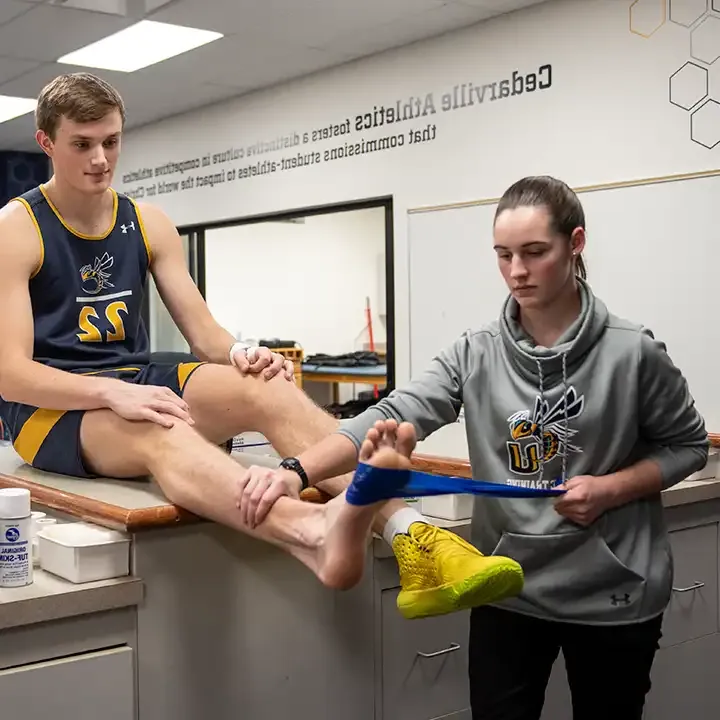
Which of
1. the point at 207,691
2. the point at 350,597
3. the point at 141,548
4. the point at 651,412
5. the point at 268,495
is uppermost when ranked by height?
the point at 651,412

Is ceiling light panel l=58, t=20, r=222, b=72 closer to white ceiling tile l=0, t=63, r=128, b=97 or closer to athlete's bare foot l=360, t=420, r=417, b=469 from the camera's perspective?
white ceiling tile l=0, t=63, r=128, b=97

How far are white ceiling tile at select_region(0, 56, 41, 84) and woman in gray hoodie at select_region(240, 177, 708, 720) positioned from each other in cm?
448

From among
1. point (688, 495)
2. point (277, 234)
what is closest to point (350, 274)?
point (277, 234)

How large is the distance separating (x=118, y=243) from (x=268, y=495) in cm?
90

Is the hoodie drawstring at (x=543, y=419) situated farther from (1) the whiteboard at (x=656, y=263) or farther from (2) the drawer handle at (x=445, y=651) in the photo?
(1) the whiteboard at (x=656, y=263)

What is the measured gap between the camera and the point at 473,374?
5.16 ft

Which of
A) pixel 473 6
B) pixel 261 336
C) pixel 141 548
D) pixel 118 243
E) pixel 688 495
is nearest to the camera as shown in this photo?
pixel 141 548

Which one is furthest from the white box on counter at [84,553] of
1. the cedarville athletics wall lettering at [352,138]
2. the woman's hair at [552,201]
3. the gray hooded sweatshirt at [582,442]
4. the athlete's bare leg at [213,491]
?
the cedarville athletics wall lettering at [352,138]

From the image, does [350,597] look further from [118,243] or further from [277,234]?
[277,234]

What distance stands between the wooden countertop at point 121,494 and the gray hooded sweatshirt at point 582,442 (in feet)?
1.34

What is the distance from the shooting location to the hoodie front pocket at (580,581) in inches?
58.4

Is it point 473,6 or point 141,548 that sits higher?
point 473,6

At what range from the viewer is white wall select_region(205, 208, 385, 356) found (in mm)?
8359

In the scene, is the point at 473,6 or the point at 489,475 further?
the point at 473,6
